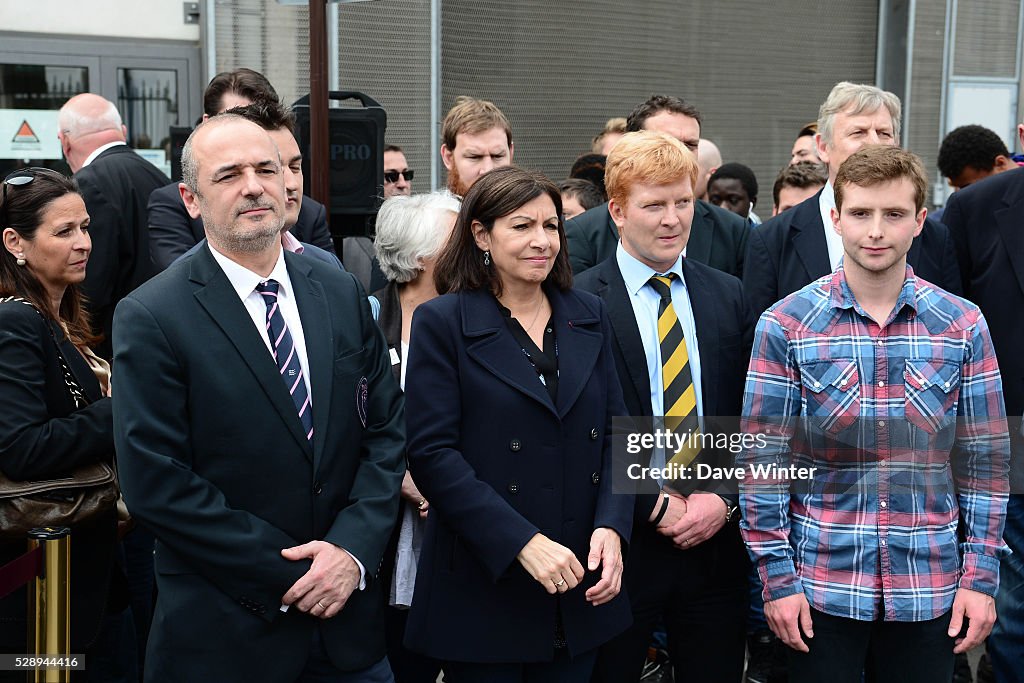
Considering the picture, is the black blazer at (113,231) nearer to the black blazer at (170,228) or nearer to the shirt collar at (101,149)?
the shirt collar at (101,149)

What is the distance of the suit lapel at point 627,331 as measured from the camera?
→ 11.4 feet

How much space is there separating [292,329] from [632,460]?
1057 millimetres

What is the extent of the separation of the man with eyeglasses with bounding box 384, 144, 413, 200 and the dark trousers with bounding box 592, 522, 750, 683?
165 inches

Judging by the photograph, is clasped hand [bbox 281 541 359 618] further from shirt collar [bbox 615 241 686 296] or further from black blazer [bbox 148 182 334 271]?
black blazer [bbox 148 182 334 271]

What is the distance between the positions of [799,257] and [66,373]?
2411 mm

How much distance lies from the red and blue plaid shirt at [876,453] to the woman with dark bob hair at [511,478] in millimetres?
485

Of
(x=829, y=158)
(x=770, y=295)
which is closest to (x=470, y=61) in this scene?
(x=829, y=158)

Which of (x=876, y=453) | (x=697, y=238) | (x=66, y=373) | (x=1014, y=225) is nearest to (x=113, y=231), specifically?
(x=66, y=373)

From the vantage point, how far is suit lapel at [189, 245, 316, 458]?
2.78 m

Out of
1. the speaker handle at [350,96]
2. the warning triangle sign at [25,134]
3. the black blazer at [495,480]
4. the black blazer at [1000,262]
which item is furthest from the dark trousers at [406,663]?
the warning triangle sign at [25,134]

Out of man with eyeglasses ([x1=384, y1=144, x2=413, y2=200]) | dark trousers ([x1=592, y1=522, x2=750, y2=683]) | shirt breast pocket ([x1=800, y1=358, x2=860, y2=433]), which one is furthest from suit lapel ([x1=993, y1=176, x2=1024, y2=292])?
man with eyeglasses ([x1=384, y1=144, x2=413, y2=200])

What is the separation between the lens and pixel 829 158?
4.48 metres

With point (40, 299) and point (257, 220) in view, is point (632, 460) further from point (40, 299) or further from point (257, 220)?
point (40, 299)

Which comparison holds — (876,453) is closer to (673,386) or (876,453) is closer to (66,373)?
(673,386)
